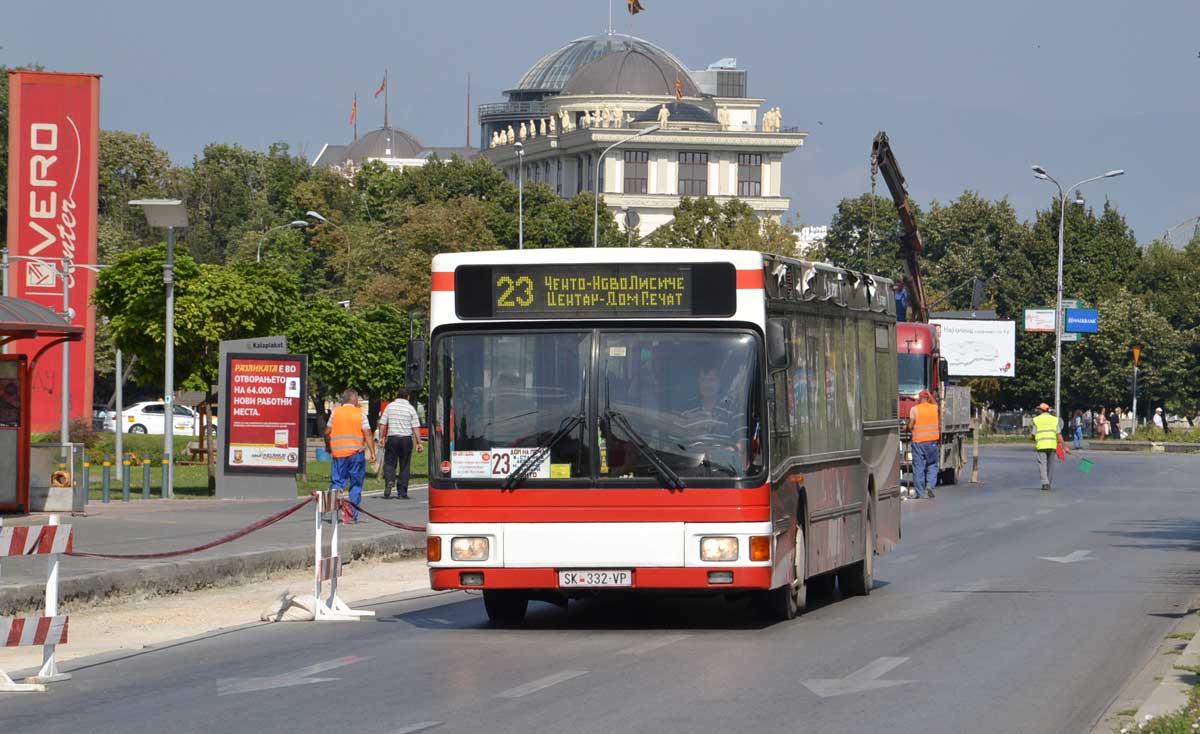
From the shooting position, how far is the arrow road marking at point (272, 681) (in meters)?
11.7

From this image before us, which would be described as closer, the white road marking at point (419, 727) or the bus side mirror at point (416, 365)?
the white road marking at point (419, 727)

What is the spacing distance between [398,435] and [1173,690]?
855 inches

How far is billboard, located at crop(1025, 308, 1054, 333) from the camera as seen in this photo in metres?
96.4

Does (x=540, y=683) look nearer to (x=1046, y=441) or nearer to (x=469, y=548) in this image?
(x=469, y=548)

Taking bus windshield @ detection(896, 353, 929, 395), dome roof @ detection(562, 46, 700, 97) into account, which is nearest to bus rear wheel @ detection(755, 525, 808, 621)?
bus windshield @ detection(896, 353, 929, 395)

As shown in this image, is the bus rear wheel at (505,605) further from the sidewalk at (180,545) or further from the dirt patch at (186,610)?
the sidewalk at (180,545)

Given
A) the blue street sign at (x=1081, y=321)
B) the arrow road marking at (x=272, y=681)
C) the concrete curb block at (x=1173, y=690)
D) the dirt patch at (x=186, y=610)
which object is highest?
the blue street sign at (x=1081, y=321)

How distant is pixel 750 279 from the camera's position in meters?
14.4

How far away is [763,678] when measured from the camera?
11945mm

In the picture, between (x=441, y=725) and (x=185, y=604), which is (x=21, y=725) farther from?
(x=185, y=604)

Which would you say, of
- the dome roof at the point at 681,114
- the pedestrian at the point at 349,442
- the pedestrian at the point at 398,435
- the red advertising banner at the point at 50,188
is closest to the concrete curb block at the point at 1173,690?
the pedestrian at the point at 349,442

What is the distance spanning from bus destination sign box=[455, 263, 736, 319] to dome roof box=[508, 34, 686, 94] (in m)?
158

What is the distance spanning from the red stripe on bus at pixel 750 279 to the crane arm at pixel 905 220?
35.8 m

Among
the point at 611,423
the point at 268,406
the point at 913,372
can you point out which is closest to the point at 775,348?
the point at 611,423
